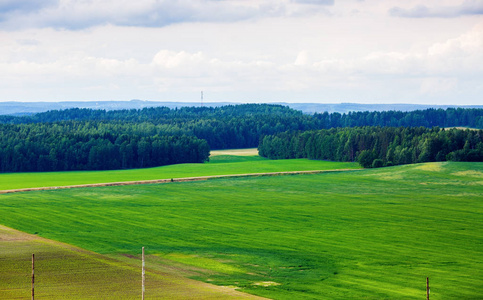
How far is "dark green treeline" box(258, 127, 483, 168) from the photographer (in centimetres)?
14762

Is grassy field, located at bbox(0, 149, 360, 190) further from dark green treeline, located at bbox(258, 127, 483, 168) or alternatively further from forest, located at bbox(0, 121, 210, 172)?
forest, located at bbox(0, 121, 210, 172)

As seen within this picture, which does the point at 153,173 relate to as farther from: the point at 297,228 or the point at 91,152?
the point at 297,228

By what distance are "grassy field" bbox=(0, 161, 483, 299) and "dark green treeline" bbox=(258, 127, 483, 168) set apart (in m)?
24.7

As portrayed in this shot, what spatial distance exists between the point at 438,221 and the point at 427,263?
23391 mm

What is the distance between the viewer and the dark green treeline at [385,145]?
5812 inches

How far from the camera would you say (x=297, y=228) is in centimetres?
7425

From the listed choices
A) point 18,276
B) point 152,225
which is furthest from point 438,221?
point 18,276

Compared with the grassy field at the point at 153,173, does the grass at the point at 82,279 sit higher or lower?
higher

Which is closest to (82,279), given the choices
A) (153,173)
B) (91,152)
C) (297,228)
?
(297,228)

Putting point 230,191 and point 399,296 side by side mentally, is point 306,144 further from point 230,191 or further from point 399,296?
point 399,296

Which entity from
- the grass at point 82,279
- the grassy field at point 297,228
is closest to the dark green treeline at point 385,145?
the grassy field at point 297,228

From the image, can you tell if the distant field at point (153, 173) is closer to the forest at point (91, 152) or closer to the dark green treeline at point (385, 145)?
the dark green treeline at point (385, 145)

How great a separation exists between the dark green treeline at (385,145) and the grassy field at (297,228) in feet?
81.2

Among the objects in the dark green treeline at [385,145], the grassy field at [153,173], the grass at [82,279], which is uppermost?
the dark green treeline at [385,145]
